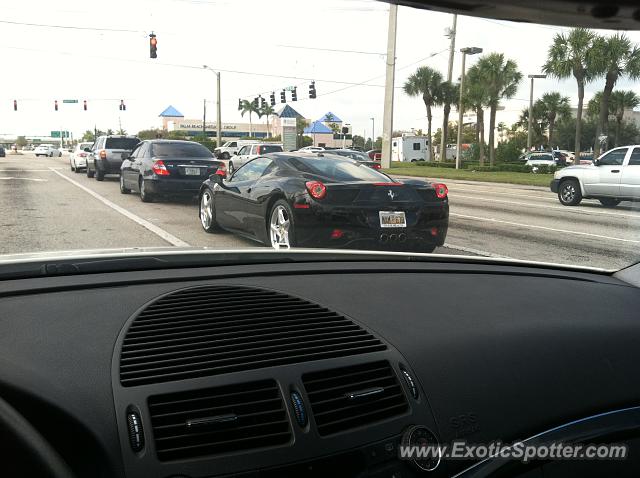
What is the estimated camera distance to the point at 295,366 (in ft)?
6.19

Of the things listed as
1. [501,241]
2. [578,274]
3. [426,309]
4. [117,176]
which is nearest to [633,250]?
[578,274]

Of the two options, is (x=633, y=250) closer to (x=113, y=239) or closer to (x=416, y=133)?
(x=416, y=133)

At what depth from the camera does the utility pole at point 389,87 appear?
7.86ft

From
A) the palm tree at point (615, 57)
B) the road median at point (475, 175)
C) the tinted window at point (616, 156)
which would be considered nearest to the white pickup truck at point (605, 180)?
the tinted window at point (616, 156)

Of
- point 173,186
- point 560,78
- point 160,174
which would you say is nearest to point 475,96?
point 560,78

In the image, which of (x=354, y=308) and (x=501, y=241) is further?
(x=501, y=241)

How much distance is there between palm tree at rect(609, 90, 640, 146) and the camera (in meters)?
2.59

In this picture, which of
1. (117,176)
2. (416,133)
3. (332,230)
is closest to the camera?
(332,230)

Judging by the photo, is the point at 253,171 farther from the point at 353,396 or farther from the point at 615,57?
the point at 353,396

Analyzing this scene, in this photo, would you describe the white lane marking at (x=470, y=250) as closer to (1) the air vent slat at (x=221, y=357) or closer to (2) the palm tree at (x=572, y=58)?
(2) the palm tree at (x=572, y=58)

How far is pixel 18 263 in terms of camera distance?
2104 mm

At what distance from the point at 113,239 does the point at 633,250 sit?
272cm

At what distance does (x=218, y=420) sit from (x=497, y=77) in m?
2.26

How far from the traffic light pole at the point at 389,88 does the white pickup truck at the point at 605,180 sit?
114 cm
